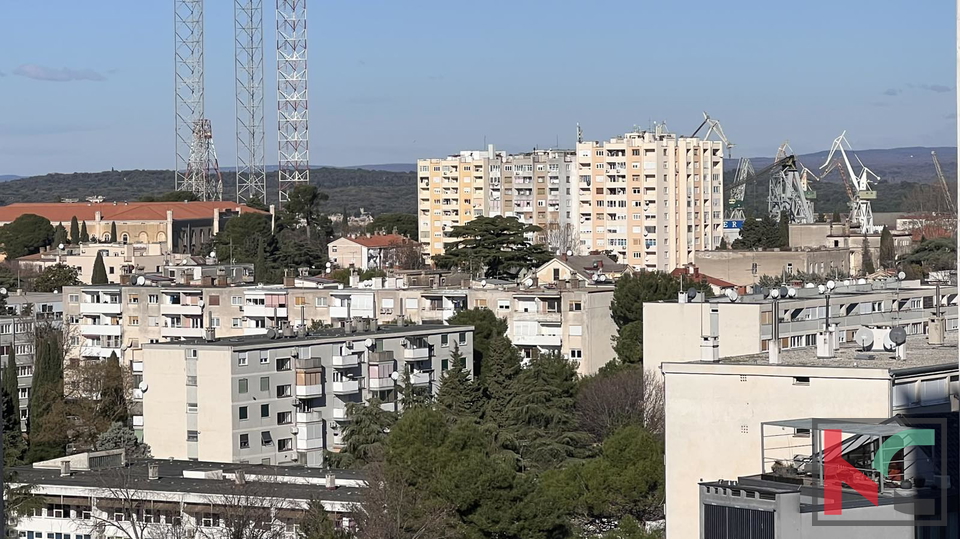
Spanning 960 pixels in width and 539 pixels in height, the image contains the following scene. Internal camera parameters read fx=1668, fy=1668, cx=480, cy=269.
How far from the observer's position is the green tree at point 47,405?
23516mm

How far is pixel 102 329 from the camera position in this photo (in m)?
33.1

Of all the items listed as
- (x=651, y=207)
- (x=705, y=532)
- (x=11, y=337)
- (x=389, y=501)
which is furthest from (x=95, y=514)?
(x=651, y=207)

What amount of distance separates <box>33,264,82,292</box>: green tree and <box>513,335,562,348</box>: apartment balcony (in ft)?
48.3

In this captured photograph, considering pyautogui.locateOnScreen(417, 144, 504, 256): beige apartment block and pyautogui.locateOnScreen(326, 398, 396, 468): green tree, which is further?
pyautogui.locateOnScreen(417, 144, 504, 256): beige apartment block

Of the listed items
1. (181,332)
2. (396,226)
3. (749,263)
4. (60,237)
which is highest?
(396,226)

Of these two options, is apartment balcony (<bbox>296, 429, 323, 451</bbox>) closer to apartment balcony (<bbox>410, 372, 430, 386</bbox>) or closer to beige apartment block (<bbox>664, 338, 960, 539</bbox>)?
apartment balcony (<bbox>410, 372, 430, 386</bbox>)

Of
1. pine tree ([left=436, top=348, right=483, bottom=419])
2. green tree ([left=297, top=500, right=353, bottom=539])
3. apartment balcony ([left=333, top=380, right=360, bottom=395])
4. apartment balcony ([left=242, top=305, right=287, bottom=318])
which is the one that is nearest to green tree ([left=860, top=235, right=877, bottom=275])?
apartment balcony ([left=242, top=305, right=287, bottom=318])

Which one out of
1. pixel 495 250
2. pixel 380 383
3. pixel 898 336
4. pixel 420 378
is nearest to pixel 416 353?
pixel 420 378

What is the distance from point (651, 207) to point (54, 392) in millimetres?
32113

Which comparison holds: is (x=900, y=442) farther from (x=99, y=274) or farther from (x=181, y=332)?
(x=99, y=274)

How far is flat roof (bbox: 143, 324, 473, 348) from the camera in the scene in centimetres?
2291

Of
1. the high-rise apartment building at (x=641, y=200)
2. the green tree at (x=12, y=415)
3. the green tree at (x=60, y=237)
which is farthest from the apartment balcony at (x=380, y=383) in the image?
the green tree at (x=60, y=237)

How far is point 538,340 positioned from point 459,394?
26.2 ft

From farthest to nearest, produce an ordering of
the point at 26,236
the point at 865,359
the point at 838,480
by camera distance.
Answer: the point at 26,236 < the point at 865,359 < the point at 838,480
